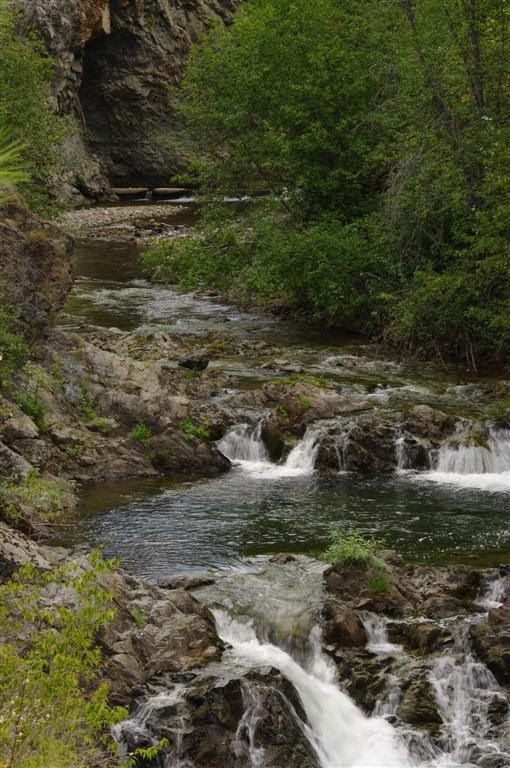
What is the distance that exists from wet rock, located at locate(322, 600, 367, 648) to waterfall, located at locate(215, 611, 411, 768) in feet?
0.63

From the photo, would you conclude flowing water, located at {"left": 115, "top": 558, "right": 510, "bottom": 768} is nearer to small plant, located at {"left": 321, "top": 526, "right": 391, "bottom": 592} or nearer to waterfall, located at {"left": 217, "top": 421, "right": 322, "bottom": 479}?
small plant, located at {"left": 321, "top": 526, "right": 391, "bottom": 592}

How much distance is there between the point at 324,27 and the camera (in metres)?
27.5

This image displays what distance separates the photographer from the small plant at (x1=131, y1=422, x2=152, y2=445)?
17.5 metres

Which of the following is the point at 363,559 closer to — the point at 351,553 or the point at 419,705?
the point at 351,553

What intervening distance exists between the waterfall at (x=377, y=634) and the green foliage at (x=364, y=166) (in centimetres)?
1073

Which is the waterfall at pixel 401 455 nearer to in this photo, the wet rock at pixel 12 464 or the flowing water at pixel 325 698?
the flowing water at pixel 325 698

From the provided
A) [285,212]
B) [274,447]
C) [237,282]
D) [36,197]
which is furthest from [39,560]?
[285,212]

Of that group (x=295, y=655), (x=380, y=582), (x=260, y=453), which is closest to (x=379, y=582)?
(x=380, y=582)

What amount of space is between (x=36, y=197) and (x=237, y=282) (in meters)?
6.17

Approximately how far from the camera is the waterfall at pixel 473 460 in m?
16.9

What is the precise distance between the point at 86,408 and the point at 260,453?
3469 millimetres

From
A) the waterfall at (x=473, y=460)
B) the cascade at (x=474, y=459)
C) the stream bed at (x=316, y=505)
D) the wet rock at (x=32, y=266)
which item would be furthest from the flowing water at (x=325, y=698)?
the wet rock at (x=32, y=266)

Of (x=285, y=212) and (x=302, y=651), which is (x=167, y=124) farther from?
(x=302, y=651)

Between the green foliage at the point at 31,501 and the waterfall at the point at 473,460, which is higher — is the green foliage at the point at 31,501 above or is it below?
below
